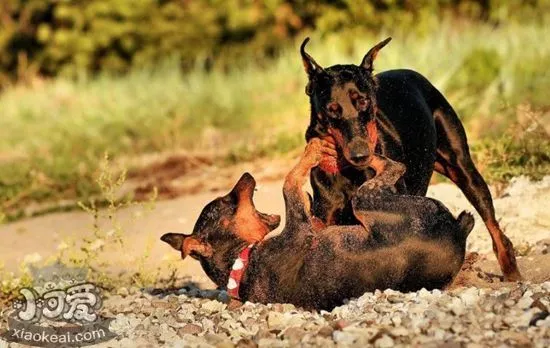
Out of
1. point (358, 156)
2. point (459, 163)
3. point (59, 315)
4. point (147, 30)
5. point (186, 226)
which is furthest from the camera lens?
point (147, 30)

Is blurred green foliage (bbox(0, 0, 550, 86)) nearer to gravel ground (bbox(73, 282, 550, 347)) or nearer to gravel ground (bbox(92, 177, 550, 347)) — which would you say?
gravel ground (bbox(92, 177, 550, 347))

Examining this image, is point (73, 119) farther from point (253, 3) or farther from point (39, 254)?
point (39, 254)

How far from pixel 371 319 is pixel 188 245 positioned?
1183 mm

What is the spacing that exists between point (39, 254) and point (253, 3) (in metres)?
9.22

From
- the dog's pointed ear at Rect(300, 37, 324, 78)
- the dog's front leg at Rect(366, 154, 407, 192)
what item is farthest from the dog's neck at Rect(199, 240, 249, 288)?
the dog's pointed ear at Rect(300, 37, 324, 78)

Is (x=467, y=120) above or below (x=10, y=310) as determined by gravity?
above

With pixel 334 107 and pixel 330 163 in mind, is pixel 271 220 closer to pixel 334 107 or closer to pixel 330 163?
pixel 330 163

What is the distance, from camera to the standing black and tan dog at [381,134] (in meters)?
5.81

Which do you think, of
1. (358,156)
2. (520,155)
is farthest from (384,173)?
(520,155)

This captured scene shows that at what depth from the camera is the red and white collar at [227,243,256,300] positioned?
5.91 metres

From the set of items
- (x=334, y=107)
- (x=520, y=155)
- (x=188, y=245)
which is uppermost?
(x=334, y=107)

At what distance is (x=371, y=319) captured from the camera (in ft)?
17.1

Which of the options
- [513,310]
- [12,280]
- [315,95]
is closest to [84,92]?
[12,280]

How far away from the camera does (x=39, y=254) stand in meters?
8.70
